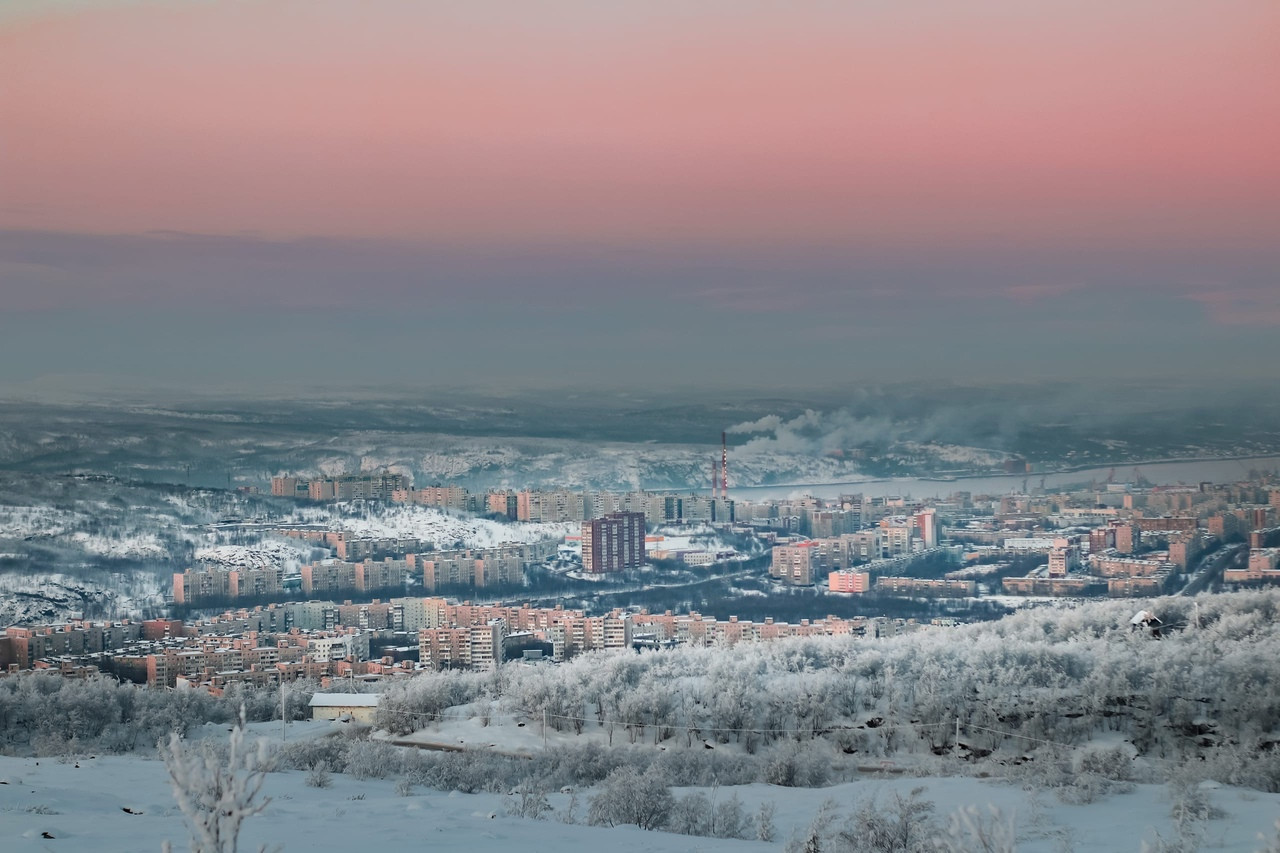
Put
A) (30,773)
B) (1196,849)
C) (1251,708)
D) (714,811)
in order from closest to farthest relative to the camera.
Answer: (1196,849), (714,811), (30,773), (1251,708)

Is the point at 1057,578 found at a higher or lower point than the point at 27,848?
lower

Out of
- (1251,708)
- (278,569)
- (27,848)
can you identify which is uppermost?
(27,848)

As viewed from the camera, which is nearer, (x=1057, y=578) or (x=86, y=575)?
(x=1057, y=578)

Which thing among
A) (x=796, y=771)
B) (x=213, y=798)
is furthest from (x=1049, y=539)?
(x=213, y=798)

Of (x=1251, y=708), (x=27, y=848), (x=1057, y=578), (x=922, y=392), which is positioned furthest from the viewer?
(x=922, y=392)

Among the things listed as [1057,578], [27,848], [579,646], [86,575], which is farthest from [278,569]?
[27,848]

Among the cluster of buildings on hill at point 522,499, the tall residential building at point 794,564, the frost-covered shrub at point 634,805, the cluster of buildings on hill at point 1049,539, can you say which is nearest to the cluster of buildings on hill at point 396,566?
the cluster of buildings on hill at point 522,499

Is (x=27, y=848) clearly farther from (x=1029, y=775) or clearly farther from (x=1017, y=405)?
(x=1017, y=405)
